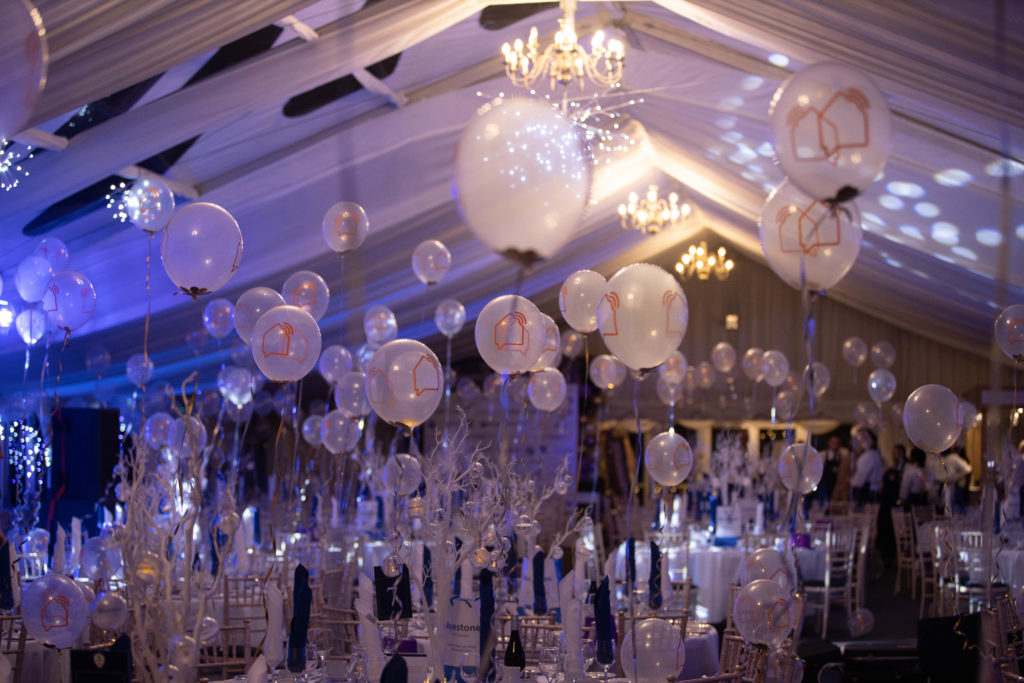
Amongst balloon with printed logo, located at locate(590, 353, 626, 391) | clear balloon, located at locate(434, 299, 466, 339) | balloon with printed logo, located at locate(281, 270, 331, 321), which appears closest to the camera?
balloon with printed logo, located at locate(281, 270, 331, 321)

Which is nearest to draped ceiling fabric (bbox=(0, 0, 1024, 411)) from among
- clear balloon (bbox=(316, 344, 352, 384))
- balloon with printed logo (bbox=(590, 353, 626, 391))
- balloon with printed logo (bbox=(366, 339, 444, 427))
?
clear balloon (bbox=(316, 344, 352, 384))

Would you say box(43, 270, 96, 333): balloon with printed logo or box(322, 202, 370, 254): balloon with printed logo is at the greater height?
box(322, 202, 370, 254): balloon with printed logo

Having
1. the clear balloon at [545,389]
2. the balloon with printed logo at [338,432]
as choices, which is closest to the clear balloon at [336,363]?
the balloon with printed logo at [338,432]

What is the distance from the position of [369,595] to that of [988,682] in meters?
2.76

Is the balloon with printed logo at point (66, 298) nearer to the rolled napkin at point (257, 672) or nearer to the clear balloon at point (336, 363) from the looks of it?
the clear balloon at point (336, 363)

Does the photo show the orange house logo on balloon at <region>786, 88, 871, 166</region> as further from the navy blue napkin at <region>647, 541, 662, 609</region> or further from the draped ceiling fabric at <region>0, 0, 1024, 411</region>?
the navy blue napkin at <region>647, 541, 662, 609</region>

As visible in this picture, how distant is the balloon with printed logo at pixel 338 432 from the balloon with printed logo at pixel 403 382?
10.9 ft

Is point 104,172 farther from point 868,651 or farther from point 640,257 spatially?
point 640,257

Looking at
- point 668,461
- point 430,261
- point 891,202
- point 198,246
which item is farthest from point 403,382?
point 891,202

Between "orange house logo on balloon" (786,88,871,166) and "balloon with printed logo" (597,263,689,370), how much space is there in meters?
1.21

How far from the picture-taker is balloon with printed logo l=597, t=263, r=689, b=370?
12.9 feet

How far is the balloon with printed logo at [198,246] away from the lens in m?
4.18

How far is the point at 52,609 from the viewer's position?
336 cm

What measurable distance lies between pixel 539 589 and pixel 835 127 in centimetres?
270
